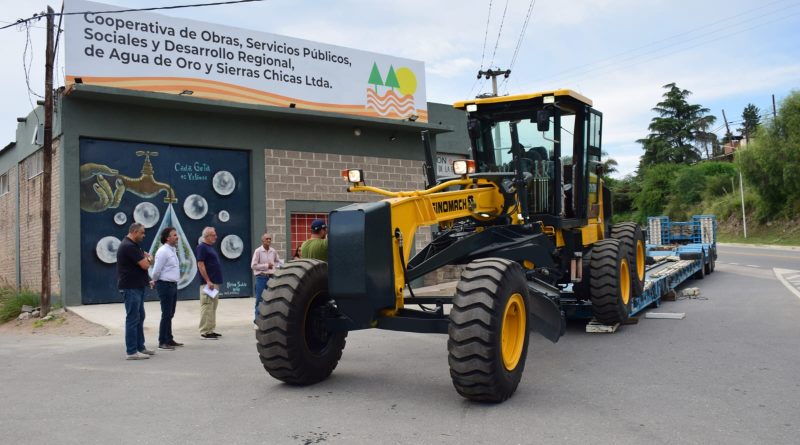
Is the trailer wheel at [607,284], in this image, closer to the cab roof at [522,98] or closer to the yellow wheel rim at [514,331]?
the cab roof at [522,98]

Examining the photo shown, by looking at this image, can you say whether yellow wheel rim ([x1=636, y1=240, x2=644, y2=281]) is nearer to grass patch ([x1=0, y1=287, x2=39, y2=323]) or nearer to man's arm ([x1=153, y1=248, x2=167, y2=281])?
man's arm ([x1=153, y1=248, x2=167, y2=281])

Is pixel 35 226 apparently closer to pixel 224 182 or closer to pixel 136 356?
pixel 224 182

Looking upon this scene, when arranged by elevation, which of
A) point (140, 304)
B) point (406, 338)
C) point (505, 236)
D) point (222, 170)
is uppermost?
point (222, 170)

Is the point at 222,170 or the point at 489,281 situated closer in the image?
the point at 489,281

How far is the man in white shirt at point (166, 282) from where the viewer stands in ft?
32.0

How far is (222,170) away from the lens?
51.1 ft

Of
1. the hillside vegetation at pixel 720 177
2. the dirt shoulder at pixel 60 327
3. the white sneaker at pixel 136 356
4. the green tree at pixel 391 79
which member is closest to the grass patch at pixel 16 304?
the dirt shoulder at pixel 60 327

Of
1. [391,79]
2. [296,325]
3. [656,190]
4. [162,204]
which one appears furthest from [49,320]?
[656,190]

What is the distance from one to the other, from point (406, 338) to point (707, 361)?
4.35 meters

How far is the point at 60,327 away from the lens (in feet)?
40.7

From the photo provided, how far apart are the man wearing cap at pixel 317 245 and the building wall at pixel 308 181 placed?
6633 millimetres

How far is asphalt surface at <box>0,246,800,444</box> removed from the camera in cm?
521

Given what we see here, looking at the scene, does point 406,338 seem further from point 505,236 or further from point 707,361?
point 707,361

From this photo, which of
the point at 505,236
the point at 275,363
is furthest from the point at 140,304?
the point at 505,236
